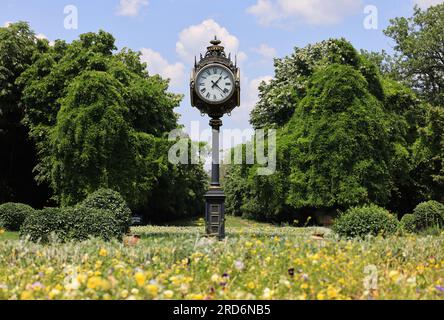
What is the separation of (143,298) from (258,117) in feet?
78.7

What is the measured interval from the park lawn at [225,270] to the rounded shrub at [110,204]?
4697 millimetres

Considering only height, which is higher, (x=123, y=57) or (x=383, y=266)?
(x=123, y=57)

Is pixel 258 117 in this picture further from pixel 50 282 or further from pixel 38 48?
pixel 50 282

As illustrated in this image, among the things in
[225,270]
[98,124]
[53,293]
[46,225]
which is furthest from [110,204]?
[98,124]

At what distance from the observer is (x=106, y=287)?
379 centimetres

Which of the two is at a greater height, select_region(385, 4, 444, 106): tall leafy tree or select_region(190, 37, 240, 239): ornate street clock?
select_region(385, 4, 444, 106): tall leafy tree

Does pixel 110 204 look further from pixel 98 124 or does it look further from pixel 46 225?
pixel 98 124

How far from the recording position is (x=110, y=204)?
11625 millimetres

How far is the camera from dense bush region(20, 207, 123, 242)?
30.2 feet

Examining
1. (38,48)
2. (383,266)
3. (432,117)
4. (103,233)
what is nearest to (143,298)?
(383,266)

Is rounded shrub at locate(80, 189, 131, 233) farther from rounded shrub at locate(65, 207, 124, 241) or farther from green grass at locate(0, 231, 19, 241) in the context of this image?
green grass at locate(0, 231, 19, 241)

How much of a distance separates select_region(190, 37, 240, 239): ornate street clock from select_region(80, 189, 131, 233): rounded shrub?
2216mm

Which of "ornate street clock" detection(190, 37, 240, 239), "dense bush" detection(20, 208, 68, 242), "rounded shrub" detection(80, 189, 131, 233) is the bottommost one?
"dense bush" detection(20, 208, 68, 242)

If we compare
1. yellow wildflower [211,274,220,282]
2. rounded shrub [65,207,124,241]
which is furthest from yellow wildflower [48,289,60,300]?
rounded shrub [65,207,124,241]
